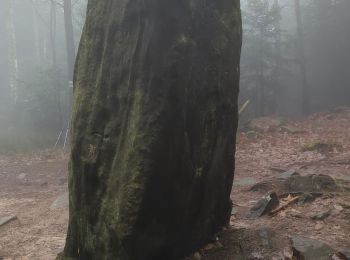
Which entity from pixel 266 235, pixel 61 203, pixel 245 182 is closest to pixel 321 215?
pixel 266 235

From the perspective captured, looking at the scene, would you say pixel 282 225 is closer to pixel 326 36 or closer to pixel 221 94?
pixel 221 94

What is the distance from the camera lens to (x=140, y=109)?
4.15m

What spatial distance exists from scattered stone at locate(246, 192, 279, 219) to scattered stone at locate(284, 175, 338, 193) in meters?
1.11

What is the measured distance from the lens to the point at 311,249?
4770 millimetres

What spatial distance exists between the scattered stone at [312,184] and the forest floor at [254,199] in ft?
0.60

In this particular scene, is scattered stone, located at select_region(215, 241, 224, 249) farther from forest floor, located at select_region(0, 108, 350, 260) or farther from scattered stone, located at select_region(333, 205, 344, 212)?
scattered stone, located at select_region(333, 205, 344, 212)

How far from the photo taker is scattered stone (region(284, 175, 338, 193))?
7430 mm

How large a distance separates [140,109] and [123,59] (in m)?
0.60

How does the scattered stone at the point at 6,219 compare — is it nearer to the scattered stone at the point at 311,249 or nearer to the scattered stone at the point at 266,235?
the scattered stone at the point at 266,235

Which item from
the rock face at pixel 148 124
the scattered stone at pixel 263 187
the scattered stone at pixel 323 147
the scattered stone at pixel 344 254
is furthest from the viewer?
the scattered stone at pixel 323 147

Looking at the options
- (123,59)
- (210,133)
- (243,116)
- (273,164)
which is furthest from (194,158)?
(243,116)

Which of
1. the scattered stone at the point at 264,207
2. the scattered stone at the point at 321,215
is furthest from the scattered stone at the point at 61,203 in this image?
the scattered stone at the point at 321,215

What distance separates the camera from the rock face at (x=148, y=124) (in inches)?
162

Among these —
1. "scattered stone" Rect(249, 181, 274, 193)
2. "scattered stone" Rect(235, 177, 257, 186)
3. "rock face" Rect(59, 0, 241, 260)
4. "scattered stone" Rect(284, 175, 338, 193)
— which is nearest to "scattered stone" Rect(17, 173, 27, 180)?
"scattered stone" Rect(235, 177, 257, 186)
